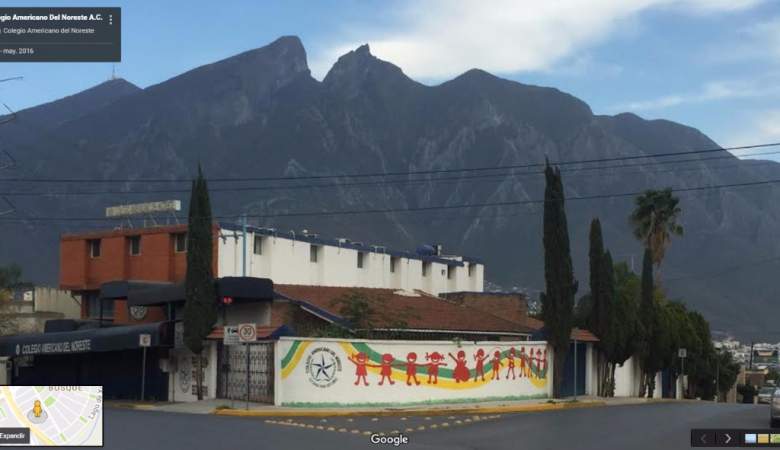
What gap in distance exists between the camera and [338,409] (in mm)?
36875

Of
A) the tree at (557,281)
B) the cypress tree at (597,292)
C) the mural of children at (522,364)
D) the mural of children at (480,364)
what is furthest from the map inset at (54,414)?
the cypress tree at (597,292)

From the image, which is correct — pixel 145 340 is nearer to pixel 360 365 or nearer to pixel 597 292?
pixel 360 365

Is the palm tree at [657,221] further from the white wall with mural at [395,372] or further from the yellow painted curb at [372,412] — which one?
the yellow painted curb at [372,412]

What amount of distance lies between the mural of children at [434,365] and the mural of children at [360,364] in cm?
283

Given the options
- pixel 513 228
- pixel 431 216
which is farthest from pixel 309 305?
pixel 431 216

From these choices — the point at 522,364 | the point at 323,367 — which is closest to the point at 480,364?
the point at 522,364

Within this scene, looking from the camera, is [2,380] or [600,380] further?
[2,380]

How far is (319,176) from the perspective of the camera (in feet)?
642

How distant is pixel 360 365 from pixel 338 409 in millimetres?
2114

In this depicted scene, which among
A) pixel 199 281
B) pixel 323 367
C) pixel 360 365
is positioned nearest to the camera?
pixel 323 367

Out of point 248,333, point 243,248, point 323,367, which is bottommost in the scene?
point 323,367

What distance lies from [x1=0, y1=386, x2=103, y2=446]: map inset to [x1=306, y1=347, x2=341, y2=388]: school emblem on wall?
69.9 feet

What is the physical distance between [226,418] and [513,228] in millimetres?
155289

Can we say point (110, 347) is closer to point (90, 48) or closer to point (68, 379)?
point (68, 379)
